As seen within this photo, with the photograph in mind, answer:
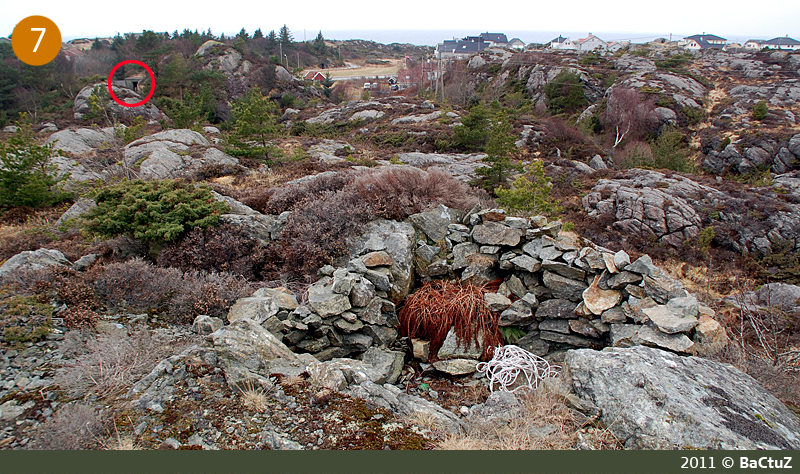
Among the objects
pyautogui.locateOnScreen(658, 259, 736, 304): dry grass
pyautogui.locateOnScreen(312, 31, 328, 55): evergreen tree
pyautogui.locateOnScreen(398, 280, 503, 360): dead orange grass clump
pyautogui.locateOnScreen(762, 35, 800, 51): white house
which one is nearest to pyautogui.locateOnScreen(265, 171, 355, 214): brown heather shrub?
pyautogui.locateOnScreen(398, 280, 503, 360): dead orange grass clump

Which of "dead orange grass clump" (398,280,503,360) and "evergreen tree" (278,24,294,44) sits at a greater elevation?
"evergreen tree" (278,24,294,44)

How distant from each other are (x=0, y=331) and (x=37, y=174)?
7888 mm

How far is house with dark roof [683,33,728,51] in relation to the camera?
85.5 metres

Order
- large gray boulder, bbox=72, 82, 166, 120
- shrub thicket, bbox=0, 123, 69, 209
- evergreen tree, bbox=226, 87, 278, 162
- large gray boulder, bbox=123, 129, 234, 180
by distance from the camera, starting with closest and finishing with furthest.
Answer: shrub thicket, bbox=0, 123, 69, 209 → large gray boulder, bbox=123, 129, 234, 180 → evergreen tree, bbox=226, 87, 278, 162 → large gray boulder, bbox=72, 82, 166, 120

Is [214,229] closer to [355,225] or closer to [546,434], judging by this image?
[355,225]

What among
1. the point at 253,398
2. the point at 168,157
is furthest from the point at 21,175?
the point at 253,398

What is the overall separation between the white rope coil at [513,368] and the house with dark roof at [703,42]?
350 feet

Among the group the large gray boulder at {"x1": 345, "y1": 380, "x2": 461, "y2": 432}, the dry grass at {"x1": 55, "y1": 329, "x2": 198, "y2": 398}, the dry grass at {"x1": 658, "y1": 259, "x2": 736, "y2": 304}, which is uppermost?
the dry grass at {"x1": 55, "y1": 329, "x2": 198, "y2": 398}

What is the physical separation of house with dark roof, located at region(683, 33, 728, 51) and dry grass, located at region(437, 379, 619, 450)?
108 meters

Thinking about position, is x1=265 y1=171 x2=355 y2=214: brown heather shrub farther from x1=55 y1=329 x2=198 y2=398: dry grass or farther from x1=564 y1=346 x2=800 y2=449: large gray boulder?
x1=564 y1=346 x2=800 y2=449: large gray boulder

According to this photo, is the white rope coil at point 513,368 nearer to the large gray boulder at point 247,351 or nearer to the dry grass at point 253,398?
the large gray boulder at point 247,351

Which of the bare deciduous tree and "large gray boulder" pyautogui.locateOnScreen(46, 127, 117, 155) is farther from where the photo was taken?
the bare deciduous tree

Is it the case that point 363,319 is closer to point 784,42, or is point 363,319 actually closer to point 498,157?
point 498,157

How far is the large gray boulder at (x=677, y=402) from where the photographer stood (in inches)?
110
